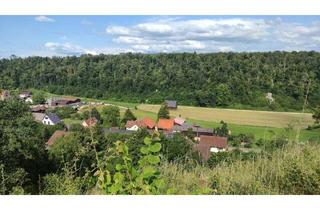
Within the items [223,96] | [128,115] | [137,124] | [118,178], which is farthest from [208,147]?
[223,96]

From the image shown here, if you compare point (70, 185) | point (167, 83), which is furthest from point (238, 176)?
point (167, 83)

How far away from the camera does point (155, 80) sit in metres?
16.5

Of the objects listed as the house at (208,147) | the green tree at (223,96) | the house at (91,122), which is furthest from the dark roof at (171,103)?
the house at (91,122)

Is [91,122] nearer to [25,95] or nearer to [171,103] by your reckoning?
[25,95]

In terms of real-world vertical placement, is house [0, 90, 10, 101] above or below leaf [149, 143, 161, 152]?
below

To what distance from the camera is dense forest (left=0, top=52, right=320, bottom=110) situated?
37.4 ft

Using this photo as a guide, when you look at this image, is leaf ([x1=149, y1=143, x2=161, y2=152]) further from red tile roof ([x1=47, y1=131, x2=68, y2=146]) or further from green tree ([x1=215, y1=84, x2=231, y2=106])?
green tree ([x1=215, y1=84, x2=231, y2=106])

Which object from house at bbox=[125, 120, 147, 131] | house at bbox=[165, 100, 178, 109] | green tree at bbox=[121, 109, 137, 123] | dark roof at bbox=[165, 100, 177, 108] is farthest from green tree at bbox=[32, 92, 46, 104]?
house at bbox=[165, 100, 178, 109]

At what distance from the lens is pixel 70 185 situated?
9.25ft

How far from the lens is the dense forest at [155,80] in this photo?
1139cm

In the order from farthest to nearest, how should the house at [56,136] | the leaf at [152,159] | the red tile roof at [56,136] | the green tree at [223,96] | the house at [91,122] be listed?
the green tree at [223,96] < the red tile roof at [56,136] < the house at [56,136] < the house at [91,122] < the leaf at [152,159]

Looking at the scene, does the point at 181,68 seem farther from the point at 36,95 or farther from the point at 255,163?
the point at 255,163

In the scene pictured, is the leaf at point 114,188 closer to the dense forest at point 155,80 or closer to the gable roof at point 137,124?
the gable roof at point 137,124
